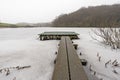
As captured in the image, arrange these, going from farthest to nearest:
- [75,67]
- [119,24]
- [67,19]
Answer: [67,19] < [119,24] < [75,67]

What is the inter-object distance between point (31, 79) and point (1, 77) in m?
0.65

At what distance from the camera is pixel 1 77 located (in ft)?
8.36

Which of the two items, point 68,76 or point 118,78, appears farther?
point 118,78

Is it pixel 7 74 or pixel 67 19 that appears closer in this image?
pixel 7 74

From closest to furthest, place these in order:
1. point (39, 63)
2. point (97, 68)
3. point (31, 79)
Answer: point (31, 79) < point (97, 68) < point (39, 63)

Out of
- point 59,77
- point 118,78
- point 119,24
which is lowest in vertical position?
point 118,78

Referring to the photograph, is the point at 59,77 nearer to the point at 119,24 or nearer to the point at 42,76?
the point at 42,76

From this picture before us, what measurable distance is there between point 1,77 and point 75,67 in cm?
152

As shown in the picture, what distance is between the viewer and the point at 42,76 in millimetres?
2520

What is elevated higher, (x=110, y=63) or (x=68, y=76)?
(x=68, y=76)

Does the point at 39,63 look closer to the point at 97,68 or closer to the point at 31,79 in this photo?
the point at 31,79

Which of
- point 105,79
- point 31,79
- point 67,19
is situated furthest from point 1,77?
point 67,19

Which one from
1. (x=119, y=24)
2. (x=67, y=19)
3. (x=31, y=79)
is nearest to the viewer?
(x=31, y=79)

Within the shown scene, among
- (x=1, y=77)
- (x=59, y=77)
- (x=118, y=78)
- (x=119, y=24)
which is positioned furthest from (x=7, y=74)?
(x=119, y=24)
